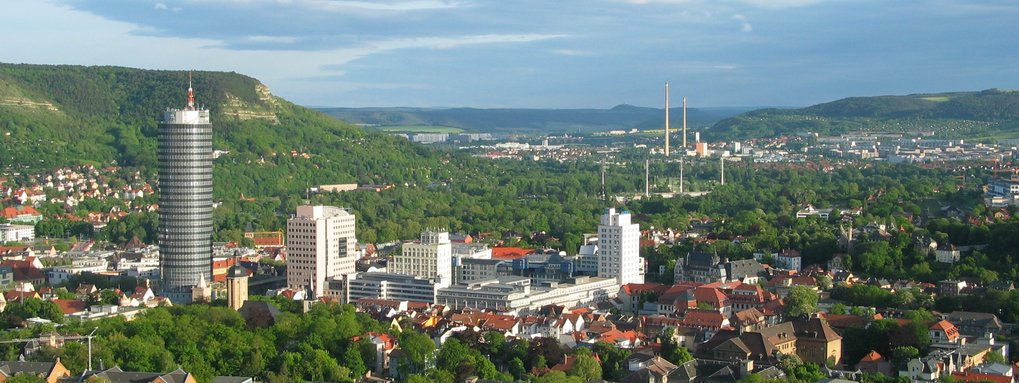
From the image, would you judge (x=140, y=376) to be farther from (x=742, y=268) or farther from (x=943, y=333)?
(x=742, y=268)

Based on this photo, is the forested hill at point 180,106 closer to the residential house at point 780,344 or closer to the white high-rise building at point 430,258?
the white high-rise building at point 430,258

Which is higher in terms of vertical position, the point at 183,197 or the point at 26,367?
the point at 183,197

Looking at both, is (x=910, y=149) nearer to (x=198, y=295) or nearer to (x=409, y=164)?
(x=409, y=164)

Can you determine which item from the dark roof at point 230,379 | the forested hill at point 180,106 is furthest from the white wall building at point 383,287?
the forested hill at point 180,106

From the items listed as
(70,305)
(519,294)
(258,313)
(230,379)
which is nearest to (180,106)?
(70,305)

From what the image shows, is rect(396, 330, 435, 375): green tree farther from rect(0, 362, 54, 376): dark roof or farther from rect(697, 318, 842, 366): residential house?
rect(0, 362, 54, 376): dark roof

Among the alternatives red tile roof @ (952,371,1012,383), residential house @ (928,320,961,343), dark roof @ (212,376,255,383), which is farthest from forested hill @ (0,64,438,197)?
red tile roof @ (952,371,1012,383)
